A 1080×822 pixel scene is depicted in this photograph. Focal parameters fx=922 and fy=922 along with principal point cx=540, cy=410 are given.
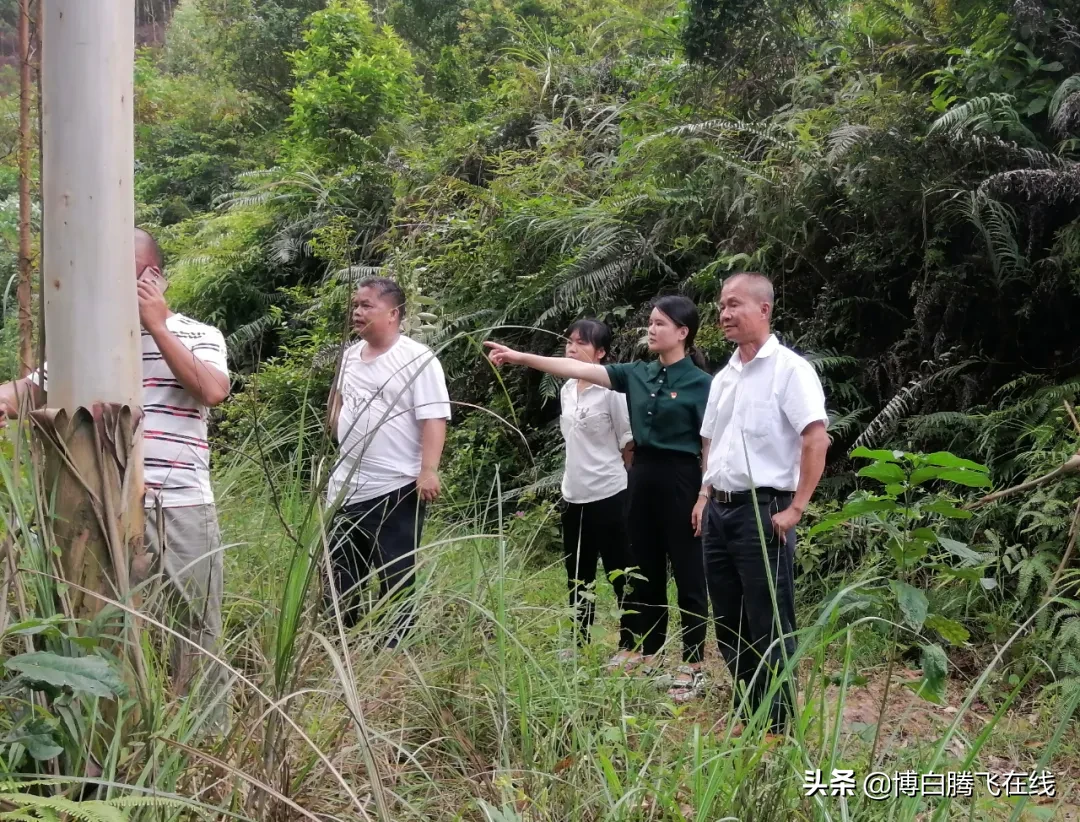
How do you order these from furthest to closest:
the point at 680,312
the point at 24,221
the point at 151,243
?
the point at 680,312
the point at 151,243
the point at 24,221

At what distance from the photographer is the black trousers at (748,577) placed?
10.1ft

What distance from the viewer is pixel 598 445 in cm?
421

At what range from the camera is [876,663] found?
4176mm

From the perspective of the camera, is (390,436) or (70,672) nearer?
(70,672)

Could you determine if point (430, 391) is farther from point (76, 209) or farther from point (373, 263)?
point (373, 263)

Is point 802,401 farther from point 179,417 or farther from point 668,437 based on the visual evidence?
point 179,417

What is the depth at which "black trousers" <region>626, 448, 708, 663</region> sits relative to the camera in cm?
390

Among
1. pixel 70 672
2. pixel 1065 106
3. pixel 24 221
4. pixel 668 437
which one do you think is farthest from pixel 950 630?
pixel 1065 106

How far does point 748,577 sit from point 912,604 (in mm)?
1386

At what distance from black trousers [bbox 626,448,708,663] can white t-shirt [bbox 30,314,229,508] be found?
185cm

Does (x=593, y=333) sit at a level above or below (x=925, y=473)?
below

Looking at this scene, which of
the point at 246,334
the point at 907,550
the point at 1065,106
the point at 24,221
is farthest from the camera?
the point at 246,334

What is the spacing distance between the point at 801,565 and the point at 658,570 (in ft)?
4.11

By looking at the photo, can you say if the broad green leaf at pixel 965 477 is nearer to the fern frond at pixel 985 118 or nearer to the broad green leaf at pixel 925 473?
the broad green leaf at pixel 925 473
